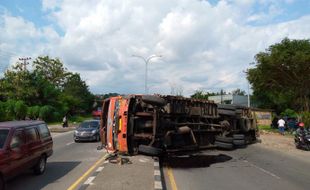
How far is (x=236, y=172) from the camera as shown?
1335 centimetres

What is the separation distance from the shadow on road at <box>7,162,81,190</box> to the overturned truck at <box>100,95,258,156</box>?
1.85 m

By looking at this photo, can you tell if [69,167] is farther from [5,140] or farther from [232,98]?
[232,98]

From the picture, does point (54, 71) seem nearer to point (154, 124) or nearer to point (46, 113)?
point (46, 113)

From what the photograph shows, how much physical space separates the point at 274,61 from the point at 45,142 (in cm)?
2827

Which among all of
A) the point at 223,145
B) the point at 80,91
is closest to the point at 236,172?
the point at 223,145

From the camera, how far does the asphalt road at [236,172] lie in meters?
10.9

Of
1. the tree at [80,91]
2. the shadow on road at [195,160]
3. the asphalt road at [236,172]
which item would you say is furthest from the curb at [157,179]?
the tree at [80,91]

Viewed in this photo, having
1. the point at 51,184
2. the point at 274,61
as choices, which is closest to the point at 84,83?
the point at 274,61

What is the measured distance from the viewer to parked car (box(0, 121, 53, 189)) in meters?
9.96

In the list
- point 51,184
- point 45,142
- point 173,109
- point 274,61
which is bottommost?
point 51,184

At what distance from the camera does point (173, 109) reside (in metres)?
14.7

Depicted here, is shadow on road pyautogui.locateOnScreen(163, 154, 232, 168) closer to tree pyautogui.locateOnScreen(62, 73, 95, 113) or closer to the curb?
the curb

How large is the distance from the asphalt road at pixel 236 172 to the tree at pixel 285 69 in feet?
63.3

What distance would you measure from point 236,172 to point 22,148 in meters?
6.68
